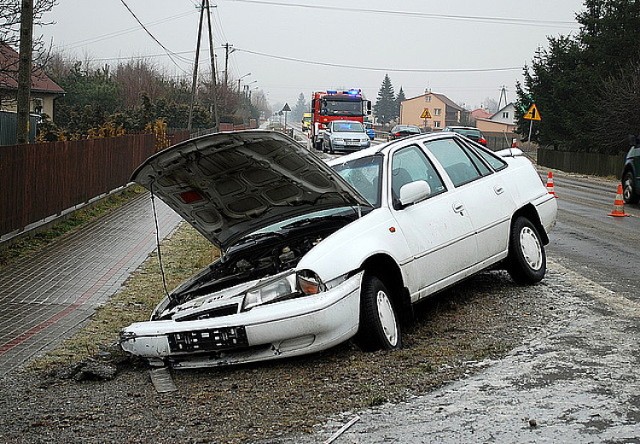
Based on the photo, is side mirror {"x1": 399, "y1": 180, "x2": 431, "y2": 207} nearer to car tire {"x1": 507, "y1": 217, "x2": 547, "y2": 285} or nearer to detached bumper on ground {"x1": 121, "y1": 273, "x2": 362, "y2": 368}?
detached bumper on ground {"x1": 121, "y1": 273, "x2": 362, "y2": 368}

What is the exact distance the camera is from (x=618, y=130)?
39.0 m

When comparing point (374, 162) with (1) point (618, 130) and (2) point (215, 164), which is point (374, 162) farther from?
(1) point (618, 130)

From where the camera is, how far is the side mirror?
7.63 meters

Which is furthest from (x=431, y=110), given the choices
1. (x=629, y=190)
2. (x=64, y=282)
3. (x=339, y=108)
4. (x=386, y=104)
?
(x=64, y=282)

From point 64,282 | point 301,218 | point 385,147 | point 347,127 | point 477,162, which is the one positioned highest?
point 347,127

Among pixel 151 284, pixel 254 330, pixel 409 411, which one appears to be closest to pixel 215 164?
pixel 254 330

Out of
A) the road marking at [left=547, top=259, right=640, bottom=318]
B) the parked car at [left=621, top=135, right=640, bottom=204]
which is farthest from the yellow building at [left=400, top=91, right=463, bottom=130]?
the road marking at [left=547, top=259, right=640, bottom=318]

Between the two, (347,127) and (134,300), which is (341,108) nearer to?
(347,127)

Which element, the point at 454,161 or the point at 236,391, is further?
the point at 454,161

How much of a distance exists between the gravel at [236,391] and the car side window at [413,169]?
1.29 m

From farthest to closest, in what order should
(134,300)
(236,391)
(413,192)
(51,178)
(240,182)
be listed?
(51,178), (134,300), (413,192), (240,182), (236,391)

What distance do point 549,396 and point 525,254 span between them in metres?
3.89

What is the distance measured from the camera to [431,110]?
6142 inches

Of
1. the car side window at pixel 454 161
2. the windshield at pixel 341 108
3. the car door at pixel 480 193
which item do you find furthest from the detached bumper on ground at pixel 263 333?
the windshield at pixel 341 108
